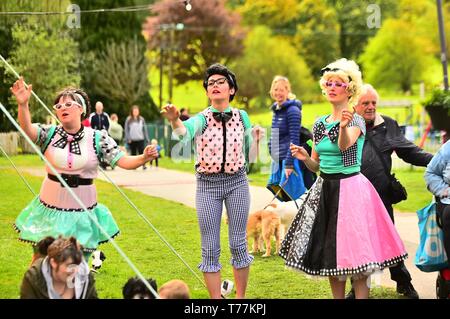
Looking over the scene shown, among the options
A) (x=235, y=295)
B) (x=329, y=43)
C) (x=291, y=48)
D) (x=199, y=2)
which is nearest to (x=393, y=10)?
(x=329, y=43)

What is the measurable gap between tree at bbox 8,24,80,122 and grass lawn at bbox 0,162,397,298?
18239 mm

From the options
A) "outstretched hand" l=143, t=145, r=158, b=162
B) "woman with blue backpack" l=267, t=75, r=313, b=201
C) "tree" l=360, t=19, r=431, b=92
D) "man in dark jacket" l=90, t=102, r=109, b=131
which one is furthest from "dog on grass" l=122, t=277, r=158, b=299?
"tree" l=360, t=19, r=431, b=92

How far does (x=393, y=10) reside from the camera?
70688mm

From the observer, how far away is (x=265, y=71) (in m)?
63.4

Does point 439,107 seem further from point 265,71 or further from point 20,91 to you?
point 265,71

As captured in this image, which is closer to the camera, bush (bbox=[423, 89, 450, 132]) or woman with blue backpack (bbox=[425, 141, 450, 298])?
woman with blue backpack (bbox=[425, 141, 450, 298])

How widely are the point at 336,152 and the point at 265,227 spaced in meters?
3.43

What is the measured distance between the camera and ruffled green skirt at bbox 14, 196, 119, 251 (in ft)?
24.0

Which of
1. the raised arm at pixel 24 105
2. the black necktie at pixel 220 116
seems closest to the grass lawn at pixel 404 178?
the black necktie at pixel 220 116

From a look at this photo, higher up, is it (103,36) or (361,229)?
(103,36)

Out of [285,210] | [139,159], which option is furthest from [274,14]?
[139,159]

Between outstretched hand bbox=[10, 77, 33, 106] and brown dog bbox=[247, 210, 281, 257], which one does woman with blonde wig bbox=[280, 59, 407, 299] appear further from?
brown dog bbox=[247, 210, 281, 257]

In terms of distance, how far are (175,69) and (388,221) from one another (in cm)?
5537

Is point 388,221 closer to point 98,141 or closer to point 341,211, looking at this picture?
point 341,211
